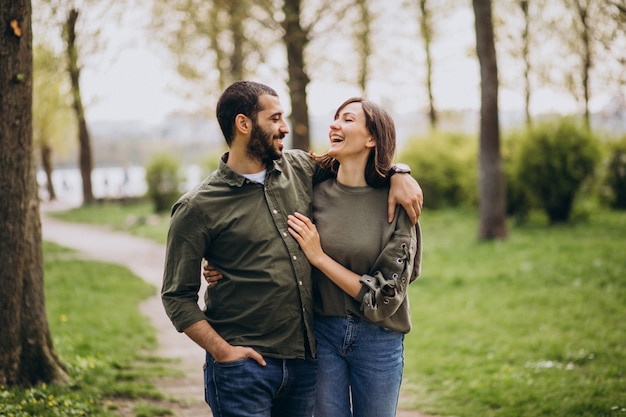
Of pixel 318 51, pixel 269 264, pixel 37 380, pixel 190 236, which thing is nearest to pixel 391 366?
pixel 269 264

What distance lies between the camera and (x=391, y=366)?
313 centimetres

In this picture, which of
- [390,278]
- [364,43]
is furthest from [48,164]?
[390,278]

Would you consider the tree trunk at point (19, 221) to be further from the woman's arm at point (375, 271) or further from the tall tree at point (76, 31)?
the tall tree at point (76, 31)

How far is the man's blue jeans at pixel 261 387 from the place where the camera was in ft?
9.58

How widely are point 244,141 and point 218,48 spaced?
17.4 meters

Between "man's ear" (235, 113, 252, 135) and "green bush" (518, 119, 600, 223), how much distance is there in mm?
12959

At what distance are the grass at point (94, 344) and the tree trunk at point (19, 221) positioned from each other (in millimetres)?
267

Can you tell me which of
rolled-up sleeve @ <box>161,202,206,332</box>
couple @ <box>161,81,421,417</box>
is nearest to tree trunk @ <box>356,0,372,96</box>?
couple @ <box>161,81,421,417</box>

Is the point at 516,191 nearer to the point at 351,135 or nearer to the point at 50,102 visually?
the point at 351,135

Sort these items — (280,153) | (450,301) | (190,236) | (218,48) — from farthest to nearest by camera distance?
(218,48)
(450,301)
(280,153)
(190,236)

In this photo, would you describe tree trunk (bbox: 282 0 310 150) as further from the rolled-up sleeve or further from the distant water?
the rolled-up sleeve

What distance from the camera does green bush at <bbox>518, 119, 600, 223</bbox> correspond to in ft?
48.6

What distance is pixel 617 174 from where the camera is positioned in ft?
54.6

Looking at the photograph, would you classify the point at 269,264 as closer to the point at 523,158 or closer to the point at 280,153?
the point at 280,153
